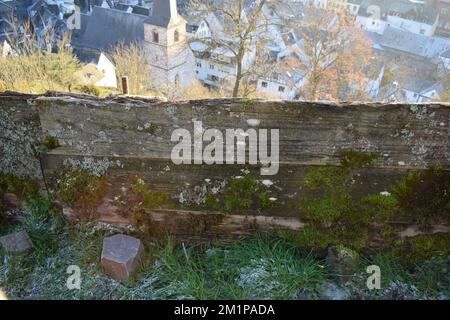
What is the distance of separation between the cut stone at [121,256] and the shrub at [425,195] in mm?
1448

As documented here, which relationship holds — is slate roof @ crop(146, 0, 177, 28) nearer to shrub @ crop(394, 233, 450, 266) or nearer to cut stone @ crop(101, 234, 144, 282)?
cut stone @ crop(101, 234, 144, 282)

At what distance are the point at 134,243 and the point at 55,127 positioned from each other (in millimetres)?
779

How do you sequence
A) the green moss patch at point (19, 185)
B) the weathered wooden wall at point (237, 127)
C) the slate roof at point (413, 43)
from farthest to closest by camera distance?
the slate roof at point (413, 43) → the green moss patch at point (19, 185) → the weathered wooden wall at point (237, 127)

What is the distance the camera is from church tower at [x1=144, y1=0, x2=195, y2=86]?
3362 cm

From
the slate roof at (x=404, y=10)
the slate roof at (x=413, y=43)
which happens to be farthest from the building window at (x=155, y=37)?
the slate roof at (x=404, y=10)

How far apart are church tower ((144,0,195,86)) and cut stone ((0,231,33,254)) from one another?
31703mm

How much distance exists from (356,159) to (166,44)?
3436cm

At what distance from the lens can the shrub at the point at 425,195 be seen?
2.13m

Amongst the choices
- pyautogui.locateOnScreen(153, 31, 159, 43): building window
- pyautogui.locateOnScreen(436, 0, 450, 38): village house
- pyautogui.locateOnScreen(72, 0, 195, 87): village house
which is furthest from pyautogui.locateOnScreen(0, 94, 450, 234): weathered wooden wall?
pyautogui.locateOnScreen(436, 0, 450, 38): village house

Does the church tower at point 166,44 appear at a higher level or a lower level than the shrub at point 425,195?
lower

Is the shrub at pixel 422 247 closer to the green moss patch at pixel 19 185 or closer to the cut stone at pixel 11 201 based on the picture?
the green moss patch at pixel 19 185

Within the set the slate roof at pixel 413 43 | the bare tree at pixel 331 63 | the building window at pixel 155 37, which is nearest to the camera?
the bare tree at pixel 331 63

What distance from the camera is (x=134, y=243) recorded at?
7.39 feet

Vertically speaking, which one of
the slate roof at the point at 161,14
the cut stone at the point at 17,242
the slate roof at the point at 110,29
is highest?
the cut stone at the point at 17,242
